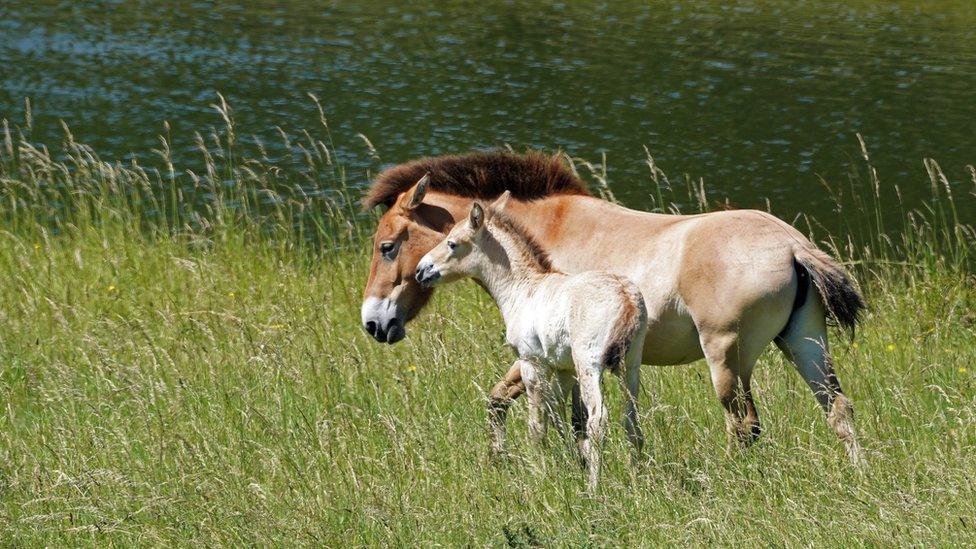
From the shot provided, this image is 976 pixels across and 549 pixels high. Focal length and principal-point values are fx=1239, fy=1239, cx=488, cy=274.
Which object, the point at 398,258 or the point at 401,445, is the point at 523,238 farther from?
the point at 401,445

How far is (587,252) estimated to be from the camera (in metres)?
5.82

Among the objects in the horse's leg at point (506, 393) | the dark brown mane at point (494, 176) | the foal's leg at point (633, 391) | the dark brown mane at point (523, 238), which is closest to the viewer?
the foal's leg at point (633, 391)

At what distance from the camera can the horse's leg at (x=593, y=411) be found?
186 inches

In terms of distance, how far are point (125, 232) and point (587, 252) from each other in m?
5.20

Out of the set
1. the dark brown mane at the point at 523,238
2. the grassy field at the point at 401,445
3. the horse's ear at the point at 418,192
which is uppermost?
the dark brown mane at the point at 523,238

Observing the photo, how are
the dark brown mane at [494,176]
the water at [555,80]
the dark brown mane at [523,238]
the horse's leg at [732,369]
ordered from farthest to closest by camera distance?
the water at [555,80] → the dark brown mane at [494,176] → the dark brown mane at [523,238] → the horse's leg at [732,369]

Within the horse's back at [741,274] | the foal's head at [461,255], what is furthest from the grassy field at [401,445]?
the foal's head at [461,255]

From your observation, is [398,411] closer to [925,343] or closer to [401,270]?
[401,270]

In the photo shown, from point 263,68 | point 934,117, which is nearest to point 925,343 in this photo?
point 934,117

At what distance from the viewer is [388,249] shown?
611 centimetres

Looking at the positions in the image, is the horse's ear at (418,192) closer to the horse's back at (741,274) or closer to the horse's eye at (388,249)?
the horse's eye at (388,249)

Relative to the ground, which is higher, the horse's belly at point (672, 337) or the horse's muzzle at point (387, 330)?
the horse's belly at point (672, 337)

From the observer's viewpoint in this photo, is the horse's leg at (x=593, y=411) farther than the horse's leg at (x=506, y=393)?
No

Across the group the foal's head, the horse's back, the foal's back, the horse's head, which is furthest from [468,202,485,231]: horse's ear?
the horse's back
